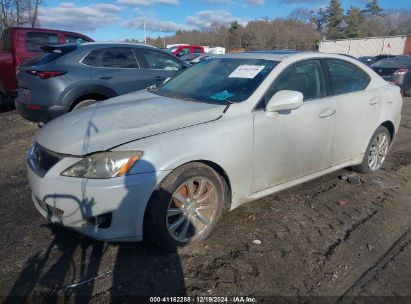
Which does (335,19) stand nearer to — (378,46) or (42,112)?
(378,46)

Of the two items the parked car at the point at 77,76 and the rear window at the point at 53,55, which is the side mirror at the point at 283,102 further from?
the rear window at the point at 53,55

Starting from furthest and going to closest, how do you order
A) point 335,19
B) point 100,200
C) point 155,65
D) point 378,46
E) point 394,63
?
1. point 335,19
2. point 378,46
3. point 394,63
4. point 155,65
5. point 100,200

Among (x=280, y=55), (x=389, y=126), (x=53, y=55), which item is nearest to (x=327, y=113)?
(x=280, y=55)

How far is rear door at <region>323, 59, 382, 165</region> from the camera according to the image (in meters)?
4.12

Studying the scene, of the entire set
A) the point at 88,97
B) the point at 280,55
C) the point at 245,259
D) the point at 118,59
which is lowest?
the point at 245,259

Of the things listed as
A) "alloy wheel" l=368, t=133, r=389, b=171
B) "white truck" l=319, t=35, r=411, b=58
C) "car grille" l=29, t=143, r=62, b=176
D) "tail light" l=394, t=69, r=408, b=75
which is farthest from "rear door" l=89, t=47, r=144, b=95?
"white truck" l=319, t=35, r=411, b=58

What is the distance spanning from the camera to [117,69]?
6.50m

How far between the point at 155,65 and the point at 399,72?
33.2 feet

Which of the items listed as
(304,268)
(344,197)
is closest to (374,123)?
(344,197)

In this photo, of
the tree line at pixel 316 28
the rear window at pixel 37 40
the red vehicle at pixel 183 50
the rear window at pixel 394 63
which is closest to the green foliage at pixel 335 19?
the tree line at pixel 316 28

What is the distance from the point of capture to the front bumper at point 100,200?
261 cm

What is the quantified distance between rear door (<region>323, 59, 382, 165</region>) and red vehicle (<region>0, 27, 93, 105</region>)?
6.77 meters

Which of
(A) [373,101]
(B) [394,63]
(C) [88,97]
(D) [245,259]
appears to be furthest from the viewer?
(B) [394,63]

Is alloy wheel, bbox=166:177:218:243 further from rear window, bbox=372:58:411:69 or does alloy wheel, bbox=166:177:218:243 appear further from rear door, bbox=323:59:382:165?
rear window, bbox=372:58:411:69
